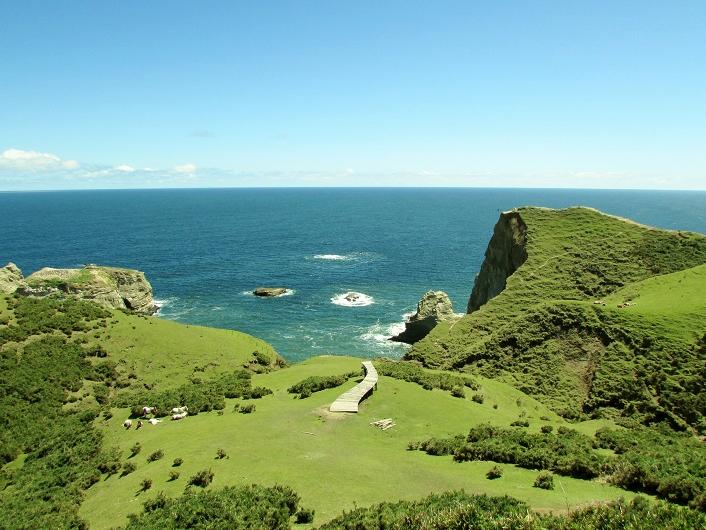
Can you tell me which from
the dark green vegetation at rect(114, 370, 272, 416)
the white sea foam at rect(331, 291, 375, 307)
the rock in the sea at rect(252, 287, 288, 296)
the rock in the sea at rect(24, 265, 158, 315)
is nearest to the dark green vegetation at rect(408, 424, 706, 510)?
the dark green vegetation at rect(114, 370, 272, 416)

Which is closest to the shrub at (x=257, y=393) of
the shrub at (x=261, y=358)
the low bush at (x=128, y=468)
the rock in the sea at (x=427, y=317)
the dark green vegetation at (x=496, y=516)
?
the low bush at (x=128, y=468)

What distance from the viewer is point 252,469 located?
26.4 metres

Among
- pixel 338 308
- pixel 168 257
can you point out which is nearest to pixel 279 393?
pixel 338 308

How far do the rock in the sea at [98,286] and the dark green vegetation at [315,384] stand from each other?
152 feet

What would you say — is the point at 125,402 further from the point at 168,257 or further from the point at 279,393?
the point at 168,257

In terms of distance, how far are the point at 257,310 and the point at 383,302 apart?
27.7 meters

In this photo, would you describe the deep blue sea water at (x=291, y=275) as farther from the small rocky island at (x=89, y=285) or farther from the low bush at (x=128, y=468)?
the low bush at (x=128, y=468)

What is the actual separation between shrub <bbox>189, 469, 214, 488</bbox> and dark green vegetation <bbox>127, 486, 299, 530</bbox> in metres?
1.30

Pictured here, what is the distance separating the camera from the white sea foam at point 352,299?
107m

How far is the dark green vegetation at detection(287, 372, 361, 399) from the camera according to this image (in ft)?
134

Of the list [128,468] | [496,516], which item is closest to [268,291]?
[128,468]

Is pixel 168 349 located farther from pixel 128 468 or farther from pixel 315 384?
pixel 128 468

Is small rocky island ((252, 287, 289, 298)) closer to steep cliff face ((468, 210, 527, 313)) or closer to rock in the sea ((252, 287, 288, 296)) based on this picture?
rock in the sea ((252, 287, 288, 296))

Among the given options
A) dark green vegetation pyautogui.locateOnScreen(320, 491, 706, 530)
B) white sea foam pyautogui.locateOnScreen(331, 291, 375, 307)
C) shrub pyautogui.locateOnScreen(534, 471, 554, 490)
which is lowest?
white sea foam pyautogui.locateOnScreen(331, 291, 375, 307)
